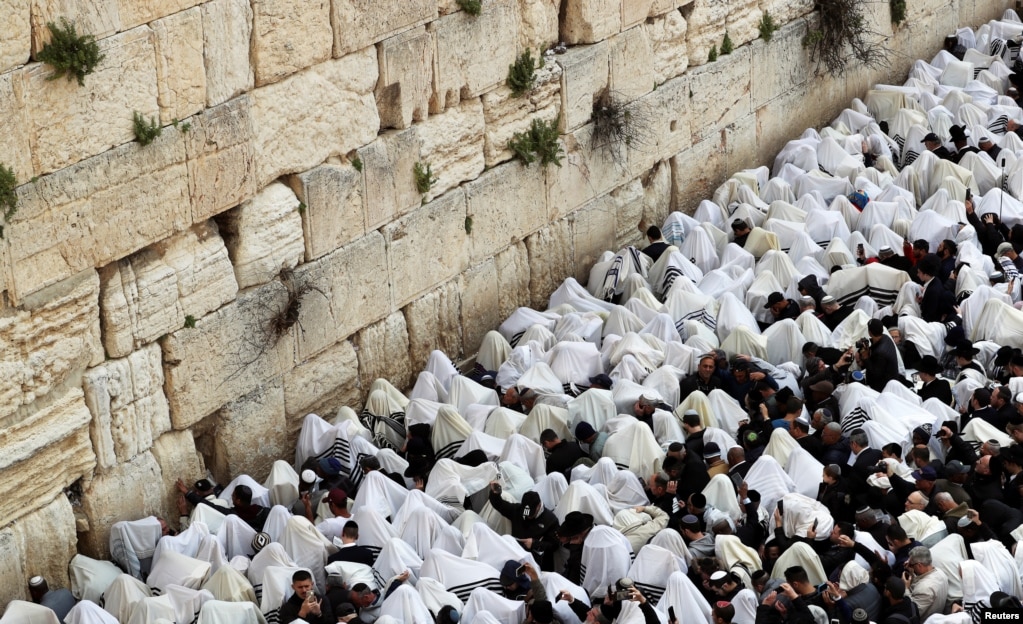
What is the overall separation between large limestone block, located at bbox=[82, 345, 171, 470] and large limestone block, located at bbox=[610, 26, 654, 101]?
228 inches

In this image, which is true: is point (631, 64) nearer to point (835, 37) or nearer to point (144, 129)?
point (835, 37)

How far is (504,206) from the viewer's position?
12766mm

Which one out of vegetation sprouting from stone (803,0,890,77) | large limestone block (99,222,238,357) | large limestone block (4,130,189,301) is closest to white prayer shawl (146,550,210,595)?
large limestone block (99,222,238,357)

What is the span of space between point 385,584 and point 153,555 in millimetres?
1671

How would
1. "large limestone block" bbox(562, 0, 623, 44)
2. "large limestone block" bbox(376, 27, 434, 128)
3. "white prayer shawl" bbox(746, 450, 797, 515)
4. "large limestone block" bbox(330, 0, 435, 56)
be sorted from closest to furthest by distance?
"white prayer shawl" bbox(746, 450, 797, 515)
"large limestone block" bbox(330, 0, 435, 56)
"large limestone block" bbox(376, 27, 434, 128)
"large limestone block" bbox(562, 0, 623, 44)

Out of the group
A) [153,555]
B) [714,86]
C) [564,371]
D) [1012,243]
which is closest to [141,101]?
[153,555]

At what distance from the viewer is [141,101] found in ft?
30.8

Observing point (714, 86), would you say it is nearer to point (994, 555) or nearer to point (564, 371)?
point (564, 371)

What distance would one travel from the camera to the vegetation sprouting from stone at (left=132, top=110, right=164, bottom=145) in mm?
9359

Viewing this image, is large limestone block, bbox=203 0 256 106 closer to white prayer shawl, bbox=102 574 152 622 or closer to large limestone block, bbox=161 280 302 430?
large limestone block, bbox=161 280 302 430

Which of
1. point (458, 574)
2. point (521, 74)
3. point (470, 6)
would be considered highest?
point (470, 6)

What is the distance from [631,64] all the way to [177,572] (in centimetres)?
703

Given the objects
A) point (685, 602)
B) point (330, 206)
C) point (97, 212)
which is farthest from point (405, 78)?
point (685, 602)

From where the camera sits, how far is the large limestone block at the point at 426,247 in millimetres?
11703
